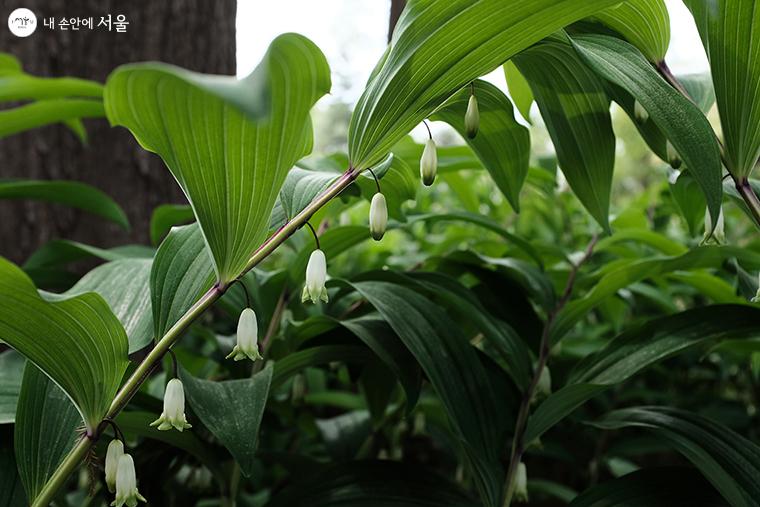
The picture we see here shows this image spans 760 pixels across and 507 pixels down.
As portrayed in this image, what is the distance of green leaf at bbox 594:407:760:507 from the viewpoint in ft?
2.74

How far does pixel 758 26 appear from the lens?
2.33 ft

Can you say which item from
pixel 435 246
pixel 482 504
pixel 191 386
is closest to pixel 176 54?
pixel 435 246

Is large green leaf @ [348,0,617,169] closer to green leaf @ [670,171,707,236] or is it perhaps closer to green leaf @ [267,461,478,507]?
green leaf @ [670,171,707,236]

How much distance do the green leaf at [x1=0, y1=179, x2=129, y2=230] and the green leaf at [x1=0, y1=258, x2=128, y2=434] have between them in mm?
679

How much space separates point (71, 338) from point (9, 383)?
0.31 metres

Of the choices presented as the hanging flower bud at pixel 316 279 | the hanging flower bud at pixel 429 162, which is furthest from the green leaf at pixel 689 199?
the hanging flower bud at pixel 316 279

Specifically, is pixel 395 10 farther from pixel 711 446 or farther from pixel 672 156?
pixel 711 446

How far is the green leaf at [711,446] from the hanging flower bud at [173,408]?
0.59m

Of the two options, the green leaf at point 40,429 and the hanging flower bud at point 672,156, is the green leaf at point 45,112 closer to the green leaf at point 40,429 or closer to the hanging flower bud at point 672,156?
the green leaf at point 40,429

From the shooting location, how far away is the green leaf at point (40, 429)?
78cm

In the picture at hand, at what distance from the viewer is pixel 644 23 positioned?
808 mm

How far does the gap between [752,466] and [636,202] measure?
132 centimetres

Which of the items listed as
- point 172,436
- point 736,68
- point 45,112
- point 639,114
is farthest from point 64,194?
point 736,68

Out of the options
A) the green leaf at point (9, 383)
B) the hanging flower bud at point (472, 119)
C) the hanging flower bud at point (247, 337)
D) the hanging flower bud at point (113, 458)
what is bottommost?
the hanging flower bud at point (113, 458)
